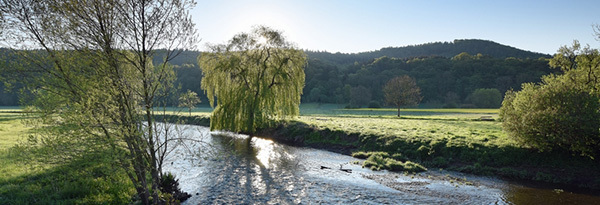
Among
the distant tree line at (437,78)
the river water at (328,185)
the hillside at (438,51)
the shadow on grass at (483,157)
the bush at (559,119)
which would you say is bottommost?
the river water at (328,185)

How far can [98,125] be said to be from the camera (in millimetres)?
7945

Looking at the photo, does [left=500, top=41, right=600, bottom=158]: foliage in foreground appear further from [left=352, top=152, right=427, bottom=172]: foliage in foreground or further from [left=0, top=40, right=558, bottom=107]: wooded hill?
[left=0, top=40, right=558, bottom=107]: wooded hill

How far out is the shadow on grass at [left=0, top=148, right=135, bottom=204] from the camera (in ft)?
28.6

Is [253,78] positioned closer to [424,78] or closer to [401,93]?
[401,93]

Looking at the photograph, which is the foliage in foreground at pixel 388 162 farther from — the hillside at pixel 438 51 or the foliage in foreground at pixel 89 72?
the hillside at pixel 438 51

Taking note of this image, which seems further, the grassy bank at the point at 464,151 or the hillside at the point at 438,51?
the hillside at the point at 438,51

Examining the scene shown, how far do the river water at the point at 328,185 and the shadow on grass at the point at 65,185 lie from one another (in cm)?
198

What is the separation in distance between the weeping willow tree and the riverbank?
130 inches

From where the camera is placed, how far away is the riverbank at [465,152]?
1405 cm

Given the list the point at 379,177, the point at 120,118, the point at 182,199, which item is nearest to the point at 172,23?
the point at 120,118

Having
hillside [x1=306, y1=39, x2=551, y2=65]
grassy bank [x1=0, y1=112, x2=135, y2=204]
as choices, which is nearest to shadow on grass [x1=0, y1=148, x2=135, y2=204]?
grassy bank [x1=0, y1=112, x2=135, y2=204]

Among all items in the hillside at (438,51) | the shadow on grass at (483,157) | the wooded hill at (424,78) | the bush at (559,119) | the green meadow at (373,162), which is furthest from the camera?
the hillside at (438,51)

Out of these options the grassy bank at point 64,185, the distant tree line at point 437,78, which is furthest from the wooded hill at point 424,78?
the grassy bank at point 64,185

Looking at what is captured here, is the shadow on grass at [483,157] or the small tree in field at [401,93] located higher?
the small tree in field at [401,93]
